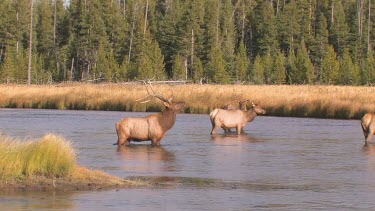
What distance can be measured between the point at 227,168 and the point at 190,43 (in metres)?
71.7

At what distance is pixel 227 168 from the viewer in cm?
1862

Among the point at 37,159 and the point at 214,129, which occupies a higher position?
the point at 37,159

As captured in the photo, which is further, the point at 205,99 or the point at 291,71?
the point at 291,71

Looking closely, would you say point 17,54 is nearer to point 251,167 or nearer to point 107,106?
point 107,106

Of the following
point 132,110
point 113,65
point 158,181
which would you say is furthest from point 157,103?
point 113,65

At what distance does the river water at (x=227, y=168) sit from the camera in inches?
530

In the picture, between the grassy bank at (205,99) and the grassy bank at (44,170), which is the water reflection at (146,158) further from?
the grassy bank at (205,99)

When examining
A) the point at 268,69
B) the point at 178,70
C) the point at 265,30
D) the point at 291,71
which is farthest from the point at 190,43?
the point at 291,71

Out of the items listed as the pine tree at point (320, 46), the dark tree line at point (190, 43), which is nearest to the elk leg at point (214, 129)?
the dark tree line at point (190, 43)

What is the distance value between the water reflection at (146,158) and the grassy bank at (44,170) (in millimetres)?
2673

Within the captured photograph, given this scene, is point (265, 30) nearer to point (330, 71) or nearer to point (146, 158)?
point (330, 71)

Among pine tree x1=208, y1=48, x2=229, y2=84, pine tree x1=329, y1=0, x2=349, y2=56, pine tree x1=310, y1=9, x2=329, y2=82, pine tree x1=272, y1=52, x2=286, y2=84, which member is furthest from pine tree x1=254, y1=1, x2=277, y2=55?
pine tree x1=272, y1=52, x2=286, y2=84

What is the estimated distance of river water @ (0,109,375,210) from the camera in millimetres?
13461

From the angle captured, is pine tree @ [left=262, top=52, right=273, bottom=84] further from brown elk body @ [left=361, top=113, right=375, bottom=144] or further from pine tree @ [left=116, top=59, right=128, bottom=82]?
brown elk body @ [left=361, top=113, right=375, bottom=144]
